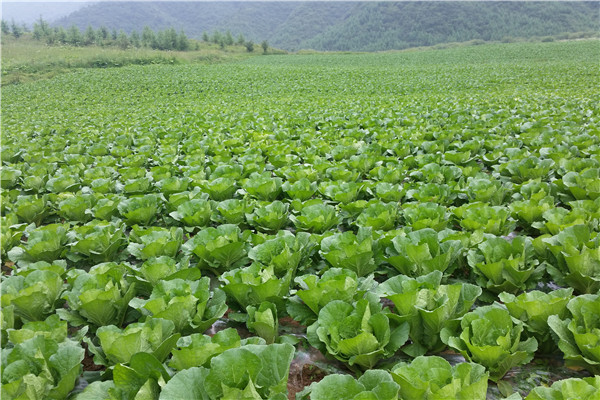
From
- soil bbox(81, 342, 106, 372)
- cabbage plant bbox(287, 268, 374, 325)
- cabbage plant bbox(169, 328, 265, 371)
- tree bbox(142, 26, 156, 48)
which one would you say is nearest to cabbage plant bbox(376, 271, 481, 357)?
cabbage plant bbox(287, 268, 374, 325)

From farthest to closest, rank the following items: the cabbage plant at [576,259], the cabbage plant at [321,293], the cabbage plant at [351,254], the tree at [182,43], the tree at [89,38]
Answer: the tree at [182,43]
the tree at [89,38]
the cabbage plant at [351,254]
the cabbage plant at [576,259]
the cabbage plant at [321,293]

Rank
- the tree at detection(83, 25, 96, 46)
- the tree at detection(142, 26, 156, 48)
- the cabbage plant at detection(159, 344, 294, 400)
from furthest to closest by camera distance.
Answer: the tree at detection(142, 26, 156, 48) < the tree at detection(83, 25, 96, 46) < the cabbage plant at detection(159, 344, 294, 400)

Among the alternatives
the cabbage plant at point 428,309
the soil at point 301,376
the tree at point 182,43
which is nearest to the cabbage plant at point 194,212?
the soil at point 301,376

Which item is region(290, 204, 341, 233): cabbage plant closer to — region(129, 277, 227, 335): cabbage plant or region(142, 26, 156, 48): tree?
region(129, 277, 227, 335): cabbage plant

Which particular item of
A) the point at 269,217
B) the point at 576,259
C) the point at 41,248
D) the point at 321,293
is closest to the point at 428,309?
the point at 321,293

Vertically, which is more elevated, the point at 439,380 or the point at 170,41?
the point at 170,41

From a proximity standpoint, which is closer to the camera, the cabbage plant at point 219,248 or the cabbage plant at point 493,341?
the cabbage plant at point 493,341

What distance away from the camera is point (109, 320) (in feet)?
8.54

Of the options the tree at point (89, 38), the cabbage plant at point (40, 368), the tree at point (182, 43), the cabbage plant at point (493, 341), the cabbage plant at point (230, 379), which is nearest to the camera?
the cabbage plant at point (230, 379)

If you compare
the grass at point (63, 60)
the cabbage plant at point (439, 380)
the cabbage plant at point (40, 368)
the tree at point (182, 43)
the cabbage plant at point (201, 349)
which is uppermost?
the tree at point (182, 43)

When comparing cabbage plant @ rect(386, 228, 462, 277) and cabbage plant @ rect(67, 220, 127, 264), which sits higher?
cabbage plant @ rect(386, 228, 462, 277)

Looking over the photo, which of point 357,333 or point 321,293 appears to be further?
point 321,293

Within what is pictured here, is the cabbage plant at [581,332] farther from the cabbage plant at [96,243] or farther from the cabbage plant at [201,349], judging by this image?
the cabbage plant at [96,243]

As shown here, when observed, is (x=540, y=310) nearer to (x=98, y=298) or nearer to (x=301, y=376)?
(x=301, y=376)
